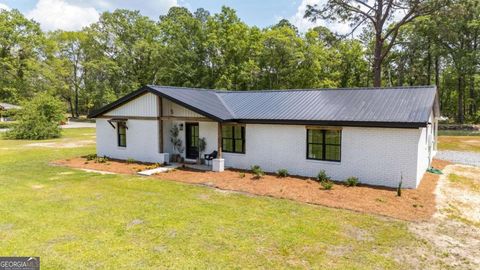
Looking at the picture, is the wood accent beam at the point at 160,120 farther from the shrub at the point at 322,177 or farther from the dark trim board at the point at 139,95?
the shrub at the point at 322,177

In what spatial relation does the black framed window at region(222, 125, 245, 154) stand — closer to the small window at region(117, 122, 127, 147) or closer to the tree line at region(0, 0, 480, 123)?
the small window at region(117, 122, 127, 147)

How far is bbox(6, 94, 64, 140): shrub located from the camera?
2872cm

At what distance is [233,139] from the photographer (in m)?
14.8

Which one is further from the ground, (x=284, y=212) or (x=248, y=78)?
(x=248, y=78)

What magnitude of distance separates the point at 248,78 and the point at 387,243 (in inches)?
1175

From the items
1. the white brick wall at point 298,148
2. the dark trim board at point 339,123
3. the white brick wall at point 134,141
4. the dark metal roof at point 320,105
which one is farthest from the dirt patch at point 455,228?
the white brick wall at point 134,141

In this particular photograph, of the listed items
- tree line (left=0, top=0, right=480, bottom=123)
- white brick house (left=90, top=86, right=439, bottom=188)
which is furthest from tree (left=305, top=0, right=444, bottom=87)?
white brick house (left=90, top=86, right=439, bottom=188)

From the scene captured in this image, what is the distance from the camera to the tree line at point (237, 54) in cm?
3406

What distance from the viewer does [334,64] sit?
39281 millimetres

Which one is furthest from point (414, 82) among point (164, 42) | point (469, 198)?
point (469, 198)

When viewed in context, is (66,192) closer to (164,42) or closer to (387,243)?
(387,243)

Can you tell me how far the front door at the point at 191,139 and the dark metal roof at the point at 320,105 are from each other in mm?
1545

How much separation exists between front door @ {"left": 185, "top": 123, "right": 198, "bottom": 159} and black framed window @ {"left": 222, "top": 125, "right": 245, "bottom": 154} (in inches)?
71.0

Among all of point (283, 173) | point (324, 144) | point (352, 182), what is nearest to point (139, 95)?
point (283, 173)
